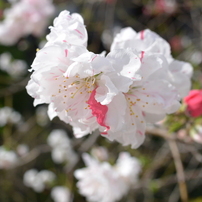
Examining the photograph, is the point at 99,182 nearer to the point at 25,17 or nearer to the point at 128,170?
the point at 128,170

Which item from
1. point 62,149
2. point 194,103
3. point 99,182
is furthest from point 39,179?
point 194,103

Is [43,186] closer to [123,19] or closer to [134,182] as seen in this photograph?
[134,182]

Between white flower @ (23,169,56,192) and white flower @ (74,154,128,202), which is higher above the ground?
white flower @ (74,154,128,202)

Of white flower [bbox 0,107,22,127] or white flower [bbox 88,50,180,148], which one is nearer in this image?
white flower [bbox 88,50,180,148]

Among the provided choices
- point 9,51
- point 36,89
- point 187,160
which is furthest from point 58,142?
point 9,51

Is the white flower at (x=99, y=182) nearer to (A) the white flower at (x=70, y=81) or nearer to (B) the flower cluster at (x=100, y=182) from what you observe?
(B) the flower cluster at (x=100, y=182)

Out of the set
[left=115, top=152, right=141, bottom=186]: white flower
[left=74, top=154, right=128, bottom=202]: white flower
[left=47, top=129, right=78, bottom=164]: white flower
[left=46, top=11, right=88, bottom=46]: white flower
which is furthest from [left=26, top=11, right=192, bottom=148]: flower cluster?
[left=47, top=129, right=78, bottom=164]: white flower

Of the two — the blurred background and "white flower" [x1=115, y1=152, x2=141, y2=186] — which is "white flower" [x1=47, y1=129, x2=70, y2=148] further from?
"white flower" [x1=115, y1=152, x2=141, y2=186]
